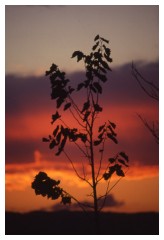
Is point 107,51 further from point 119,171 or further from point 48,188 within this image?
point 48,188

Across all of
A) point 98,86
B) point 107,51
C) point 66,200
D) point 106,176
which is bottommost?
point 66,200

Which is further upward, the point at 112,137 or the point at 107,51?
the point at 107,51

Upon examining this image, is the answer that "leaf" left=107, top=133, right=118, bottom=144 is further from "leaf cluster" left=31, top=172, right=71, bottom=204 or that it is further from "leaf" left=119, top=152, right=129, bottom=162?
"leaf cluster" left=31, top=172, right=71, bottom=204

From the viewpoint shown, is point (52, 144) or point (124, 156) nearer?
point (52, 144)

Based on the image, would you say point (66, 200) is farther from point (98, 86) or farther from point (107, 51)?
point (107, 51)

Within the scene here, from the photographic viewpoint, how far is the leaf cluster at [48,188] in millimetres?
4819

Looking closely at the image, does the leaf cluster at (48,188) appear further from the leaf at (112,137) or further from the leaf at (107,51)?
the leaf at (107,51)

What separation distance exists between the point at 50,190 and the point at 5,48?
6.69ft

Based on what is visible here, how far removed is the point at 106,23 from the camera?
5395 millimetres

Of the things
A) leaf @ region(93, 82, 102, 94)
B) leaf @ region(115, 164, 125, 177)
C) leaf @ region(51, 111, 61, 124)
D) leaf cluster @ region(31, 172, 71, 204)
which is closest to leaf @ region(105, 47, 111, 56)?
leaf @ region(93, 82, 102, 94)

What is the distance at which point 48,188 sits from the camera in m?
4.88

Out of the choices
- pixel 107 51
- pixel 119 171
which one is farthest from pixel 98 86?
pixel 119 171

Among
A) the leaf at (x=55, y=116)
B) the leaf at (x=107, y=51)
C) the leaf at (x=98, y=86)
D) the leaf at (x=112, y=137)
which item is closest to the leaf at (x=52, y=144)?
the leaf at (x=55, y=116)
